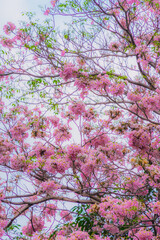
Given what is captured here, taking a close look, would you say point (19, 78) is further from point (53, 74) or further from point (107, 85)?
point (107, 85)

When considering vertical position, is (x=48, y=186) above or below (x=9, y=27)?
below

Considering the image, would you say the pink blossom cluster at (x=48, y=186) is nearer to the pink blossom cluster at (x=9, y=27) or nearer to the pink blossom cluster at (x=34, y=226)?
the pink blossom cluster at (x=34, y=226)

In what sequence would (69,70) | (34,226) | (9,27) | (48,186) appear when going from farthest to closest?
(9,27) → (34,226) → (69,70) → (48,186)

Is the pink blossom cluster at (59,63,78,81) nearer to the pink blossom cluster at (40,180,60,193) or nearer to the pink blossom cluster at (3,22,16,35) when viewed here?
the pink blossom cluster at (40,180,60,193)

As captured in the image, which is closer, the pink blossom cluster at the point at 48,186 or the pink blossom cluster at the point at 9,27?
the pink blossom cluster at the point at 48,186

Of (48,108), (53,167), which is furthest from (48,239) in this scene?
(48,108)

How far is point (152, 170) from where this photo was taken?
357 cm

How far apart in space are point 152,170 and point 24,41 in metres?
4.86

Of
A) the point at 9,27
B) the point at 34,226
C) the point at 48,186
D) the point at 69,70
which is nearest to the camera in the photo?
the point at 48,186

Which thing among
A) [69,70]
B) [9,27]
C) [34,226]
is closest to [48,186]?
[69,70]

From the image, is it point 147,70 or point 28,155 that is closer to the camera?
point 28,155

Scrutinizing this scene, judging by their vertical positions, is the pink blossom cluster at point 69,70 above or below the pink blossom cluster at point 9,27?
below

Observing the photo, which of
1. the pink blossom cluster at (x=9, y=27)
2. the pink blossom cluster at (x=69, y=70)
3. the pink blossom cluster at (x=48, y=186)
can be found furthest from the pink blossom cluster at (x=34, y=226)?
the pink blossom cluster at (x=9, y=27)

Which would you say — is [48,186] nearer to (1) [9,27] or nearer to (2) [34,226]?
(2) [34,226]
